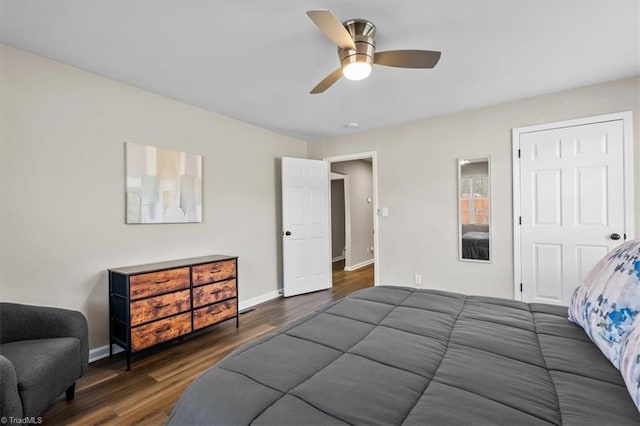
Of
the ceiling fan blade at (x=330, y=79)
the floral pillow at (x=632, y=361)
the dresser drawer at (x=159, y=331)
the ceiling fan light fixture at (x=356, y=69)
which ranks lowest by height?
the dresser drawer at (x=159, y=331)

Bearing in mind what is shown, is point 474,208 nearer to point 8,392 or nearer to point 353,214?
point 353,214

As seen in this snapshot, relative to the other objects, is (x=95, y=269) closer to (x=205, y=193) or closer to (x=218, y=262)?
(x=218, y=262)

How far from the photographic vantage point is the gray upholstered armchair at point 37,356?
1.40m

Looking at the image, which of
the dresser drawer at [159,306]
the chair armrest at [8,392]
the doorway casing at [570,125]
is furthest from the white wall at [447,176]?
the chair armrest at [8,392]

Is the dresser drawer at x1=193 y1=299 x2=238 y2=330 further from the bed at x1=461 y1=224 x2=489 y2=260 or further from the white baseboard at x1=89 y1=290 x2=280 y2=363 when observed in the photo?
the bed at x1=461 y1=224 x2=489 y2=260

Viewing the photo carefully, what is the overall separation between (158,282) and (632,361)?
110 inches

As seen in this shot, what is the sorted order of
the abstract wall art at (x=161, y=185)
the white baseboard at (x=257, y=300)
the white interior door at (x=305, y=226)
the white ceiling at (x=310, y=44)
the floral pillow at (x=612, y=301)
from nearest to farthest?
the floral pillow at (x=612, y=301)
the white ceiling at (x=310, y=44)
the abstract wall art at (x=161, y=185)
the white baseboard at (x=257, y=300)
the white interior door at (x=305, y=226)

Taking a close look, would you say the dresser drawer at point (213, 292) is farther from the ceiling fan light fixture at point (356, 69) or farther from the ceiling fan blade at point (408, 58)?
the ceiling fan blade at point (408, 58)

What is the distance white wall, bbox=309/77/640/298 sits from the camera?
120 inches

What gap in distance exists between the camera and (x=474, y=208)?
355 centimetres

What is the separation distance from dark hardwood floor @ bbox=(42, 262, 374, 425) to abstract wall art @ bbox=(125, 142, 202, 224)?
1.21 meters

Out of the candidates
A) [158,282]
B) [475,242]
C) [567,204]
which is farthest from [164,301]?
[567,204]

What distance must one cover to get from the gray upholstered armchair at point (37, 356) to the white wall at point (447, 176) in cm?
335

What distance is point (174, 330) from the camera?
2611 mm
